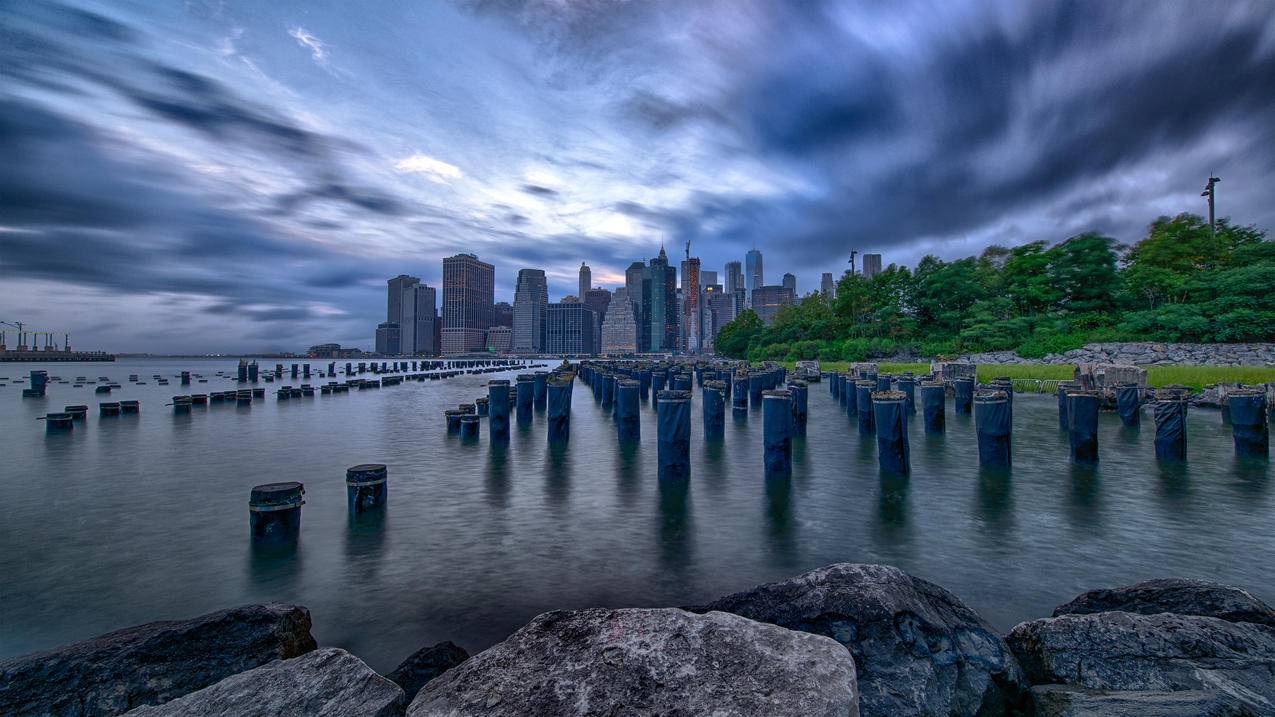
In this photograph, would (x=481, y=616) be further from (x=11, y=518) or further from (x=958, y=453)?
(x=958, y=453)

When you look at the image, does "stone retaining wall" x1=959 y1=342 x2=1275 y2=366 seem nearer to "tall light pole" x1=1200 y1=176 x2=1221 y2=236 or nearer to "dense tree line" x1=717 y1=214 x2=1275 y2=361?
"dense tree line" x1=717 y1=214 x2=1275 y2=361

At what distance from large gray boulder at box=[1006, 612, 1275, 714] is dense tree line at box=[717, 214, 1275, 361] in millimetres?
48262

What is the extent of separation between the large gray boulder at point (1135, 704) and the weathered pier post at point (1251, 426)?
17.1 m

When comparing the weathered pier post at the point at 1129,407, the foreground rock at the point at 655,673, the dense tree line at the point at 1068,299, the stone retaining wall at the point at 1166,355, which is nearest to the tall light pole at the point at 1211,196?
the dense tree line at the point at 1068,299

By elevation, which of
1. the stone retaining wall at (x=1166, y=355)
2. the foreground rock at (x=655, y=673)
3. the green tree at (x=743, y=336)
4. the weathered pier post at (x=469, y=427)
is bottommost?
the weathered pier post at (x=469, y=427)

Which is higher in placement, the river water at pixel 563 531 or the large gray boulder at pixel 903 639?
the large gray boulder at pixel 903 639

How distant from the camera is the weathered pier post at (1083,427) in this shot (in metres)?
13.4

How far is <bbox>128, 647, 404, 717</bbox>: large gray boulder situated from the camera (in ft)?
9.74

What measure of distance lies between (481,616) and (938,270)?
220 ft

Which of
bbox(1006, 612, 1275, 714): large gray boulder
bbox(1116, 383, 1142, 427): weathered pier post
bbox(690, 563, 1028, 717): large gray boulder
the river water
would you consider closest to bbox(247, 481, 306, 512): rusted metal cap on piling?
the river water

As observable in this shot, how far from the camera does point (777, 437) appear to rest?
12922mm

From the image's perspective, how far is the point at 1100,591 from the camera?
4953 millimetres

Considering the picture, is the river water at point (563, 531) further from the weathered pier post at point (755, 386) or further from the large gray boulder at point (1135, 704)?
the weathered pier post at point (755, 386)

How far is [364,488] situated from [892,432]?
1184 centimetres
